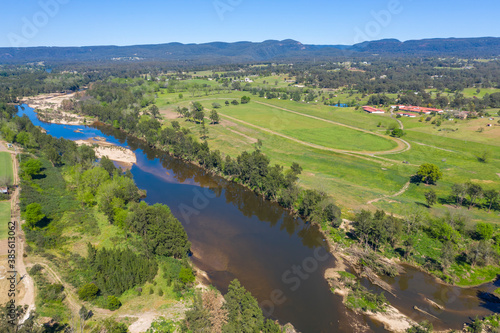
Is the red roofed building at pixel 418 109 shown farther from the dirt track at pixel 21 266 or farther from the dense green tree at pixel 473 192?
the dirt track at pixel 21 266

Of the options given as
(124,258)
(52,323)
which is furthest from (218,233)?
(52,323)

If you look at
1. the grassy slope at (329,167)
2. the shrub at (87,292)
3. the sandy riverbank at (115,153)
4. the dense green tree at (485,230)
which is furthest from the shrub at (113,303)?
the sandy riverbank at (115,153)

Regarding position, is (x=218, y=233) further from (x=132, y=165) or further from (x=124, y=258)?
(x=132, y=165)

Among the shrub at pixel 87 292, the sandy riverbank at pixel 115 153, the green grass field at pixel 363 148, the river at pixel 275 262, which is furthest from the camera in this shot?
the sandy riverbank at pixel 115 153

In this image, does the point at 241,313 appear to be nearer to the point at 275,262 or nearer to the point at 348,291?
the point at 275,262

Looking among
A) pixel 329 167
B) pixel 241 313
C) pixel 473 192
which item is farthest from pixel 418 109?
pixel 241 313

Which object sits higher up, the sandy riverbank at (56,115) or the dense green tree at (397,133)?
the sandy riverbank at (56,115)

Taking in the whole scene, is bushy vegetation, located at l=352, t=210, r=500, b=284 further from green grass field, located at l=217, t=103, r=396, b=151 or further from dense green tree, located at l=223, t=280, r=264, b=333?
green grass field, located at l=217, t=103, r=396, b=151
